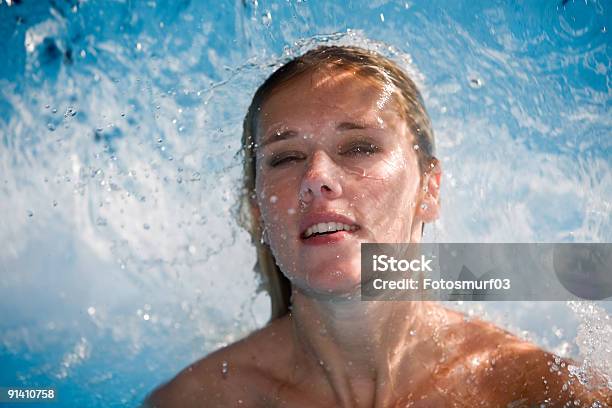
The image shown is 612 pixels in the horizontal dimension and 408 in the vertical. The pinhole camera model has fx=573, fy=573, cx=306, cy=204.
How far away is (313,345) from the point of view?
70.2 inches

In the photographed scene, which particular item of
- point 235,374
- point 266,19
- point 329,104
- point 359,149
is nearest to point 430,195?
point 359,149

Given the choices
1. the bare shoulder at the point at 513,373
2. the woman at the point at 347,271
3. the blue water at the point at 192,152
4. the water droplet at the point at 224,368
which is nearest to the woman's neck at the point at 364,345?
the woman at the point at 347,271

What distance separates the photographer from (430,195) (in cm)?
179

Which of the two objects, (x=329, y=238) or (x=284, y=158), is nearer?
(x=329, y=238)

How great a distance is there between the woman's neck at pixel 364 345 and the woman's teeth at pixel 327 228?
0.93 feet

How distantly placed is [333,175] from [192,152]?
4.40ft

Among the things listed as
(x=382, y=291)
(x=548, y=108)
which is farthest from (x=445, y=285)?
(x=548, y=108)

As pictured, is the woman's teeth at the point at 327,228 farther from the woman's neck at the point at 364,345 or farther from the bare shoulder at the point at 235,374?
the bare shoulder at the point at 235,374

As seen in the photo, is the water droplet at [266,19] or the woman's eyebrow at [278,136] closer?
the woman's eyebrow at [278,136]

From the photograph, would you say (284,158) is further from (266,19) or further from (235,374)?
(266,19)

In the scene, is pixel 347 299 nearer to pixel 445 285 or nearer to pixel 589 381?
pixel 445 285

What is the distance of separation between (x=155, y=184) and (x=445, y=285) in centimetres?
156

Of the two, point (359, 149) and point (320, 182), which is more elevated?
point (359, 149)

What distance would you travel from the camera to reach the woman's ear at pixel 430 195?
174 centimetres
